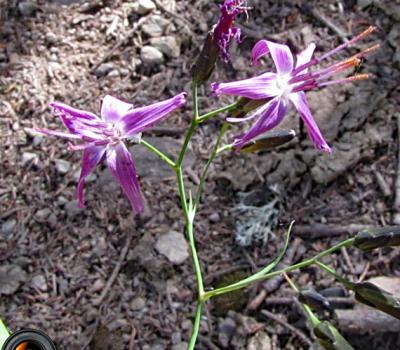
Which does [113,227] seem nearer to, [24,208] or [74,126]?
[24,208]

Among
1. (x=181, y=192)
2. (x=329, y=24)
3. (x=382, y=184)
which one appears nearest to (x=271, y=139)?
(x=181, y=192)

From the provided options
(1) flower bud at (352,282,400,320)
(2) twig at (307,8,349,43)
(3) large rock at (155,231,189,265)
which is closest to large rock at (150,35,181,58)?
(2) twig at (307,8,349,43)

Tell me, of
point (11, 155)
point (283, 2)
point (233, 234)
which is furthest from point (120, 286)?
point (283, 2)

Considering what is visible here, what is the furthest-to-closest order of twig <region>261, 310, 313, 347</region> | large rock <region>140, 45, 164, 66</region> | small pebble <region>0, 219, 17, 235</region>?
1. large rock <region>140, 45, 164, 66</region>
2. small pebble <region>0, 219, 17, 235</region>
3. twig <region>261, 310, 313, 347</region>

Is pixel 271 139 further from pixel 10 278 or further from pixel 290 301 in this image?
pixel 10 278

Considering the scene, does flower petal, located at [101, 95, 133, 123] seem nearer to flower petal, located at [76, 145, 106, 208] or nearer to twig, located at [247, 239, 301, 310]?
flower petal, located at [76, 145, 106, 208]
